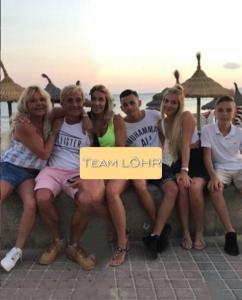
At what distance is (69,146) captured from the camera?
3604 millimetres

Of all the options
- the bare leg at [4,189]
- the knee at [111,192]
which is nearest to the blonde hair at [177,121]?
the knee at [111,192]

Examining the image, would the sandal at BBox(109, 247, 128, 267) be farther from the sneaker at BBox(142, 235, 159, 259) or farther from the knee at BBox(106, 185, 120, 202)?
the knee at BBox(106, 185, 120, 202)

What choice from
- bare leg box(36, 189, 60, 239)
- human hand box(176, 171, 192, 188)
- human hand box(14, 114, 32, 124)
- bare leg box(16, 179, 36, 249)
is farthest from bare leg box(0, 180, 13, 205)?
human hand box(176, 171, 192, 188)

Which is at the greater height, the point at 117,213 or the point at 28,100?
the point at 28,100

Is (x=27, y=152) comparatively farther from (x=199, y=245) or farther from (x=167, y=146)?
(x=199, y=245)

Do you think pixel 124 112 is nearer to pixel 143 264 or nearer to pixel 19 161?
pixel 19 161

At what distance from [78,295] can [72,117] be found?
1.44 m

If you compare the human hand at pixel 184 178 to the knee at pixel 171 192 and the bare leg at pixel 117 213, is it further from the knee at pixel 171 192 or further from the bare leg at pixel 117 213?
the bare leg at pixel 117 213

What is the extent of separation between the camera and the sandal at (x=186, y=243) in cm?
375

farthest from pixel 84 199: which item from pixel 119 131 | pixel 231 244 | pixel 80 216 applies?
pixel 231 244

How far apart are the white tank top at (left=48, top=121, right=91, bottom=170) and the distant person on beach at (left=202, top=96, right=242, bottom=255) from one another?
1.09 meters

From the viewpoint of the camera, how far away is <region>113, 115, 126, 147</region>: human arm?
11.8 feet

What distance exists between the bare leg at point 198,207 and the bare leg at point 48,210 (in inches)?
45.1

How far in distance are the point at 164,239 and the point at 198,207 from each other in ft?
1.32
